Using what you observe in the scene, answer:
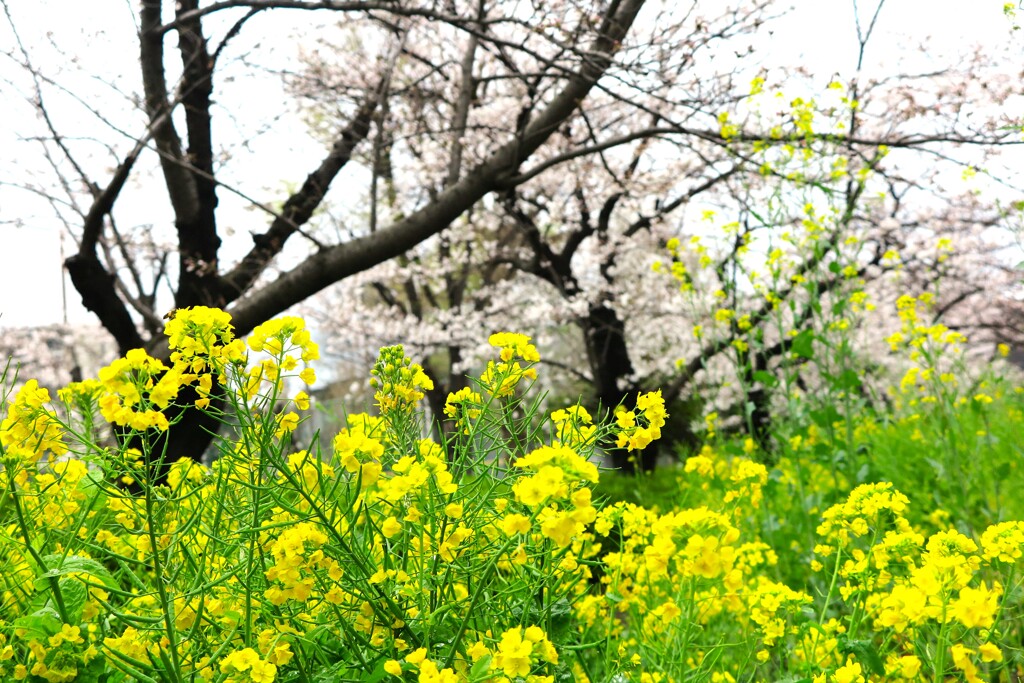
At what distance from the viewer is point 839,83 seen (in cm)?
412

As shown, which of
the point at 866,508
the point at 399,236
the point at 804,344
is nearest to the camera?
the point at 866,508

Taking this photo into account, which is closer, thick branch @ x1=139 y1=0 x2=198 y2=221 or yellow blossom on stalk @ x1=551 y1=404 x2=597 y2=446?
yellow blossom on stalk @ x1=551 y1=404 x2=597 y2=446

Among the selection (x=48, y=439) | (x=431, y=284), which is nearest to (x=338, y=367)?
(x=431, y=284)

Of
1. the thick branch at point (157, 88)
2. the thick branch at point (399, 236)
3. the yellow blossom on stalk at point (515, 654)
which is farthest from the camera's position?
the thick branch at point (399, 236)

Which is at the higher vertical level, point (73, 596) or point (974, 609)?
point (73, 596)

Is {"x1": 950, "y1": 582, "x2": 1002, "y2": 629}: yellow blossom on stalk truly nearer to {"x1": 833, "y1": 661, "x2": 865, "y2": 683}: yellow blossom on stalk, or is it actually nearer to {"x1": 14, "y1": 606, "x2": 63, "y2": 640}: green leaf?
{"x1": 833, "y1": 661, "x2": 865, "y2": 683}: yellow blossom on stalk

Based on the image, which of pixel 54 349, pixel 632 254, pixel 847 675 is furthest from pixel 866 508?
pixel 54 349

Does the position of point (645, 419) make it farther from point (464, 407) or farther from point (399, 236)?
point (399, 236)

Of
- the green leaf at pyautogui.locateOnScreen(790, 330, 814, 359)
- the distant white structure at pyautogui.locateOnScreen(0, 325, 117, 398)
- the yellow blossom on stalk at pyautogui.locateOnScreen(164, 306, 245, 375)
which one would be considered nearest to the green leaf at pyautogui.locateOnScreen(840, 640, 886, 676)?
the yellow blossom on stalk at pyautogui.locateOnScreen(164, 306, 245, 375)

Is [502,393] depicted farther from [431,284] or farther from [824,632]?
[431,284]

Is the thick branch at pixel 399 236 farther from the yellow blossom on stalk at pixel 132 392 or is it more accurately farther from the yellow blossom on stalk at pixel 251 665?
the yellow blossom on stalk at pixel 251 665

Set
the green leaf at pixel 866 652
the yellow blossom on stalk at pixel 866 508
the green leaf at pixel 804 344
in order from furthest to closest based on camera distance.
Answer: the green leaf at pixel 804 344 < the yellow blossom on stalk at pixel 866 508 < the green leaf at pixel 866 652

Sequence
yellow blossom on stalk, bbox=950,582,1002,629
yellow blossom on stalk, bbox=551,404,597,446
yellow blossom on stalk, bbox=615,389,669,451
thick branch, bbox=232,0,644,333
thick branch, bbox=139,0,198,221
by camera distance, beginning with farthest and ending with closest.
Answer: thick branch, bbox=232,0,644,333, thick branch, bbox=139,0,198,221, yellow blossom on stalk, bbox=551,404,597,446, yellow blossom on stalk, bbox=615,389,669,451, yellow blossom on stalk, bbox=950,582,1002,629

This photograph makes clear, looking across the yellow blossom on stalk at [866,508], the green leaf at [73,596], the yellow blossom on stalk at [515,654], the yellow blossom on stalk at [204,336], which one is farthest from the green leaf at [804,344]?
the green leaf at [73,596]
